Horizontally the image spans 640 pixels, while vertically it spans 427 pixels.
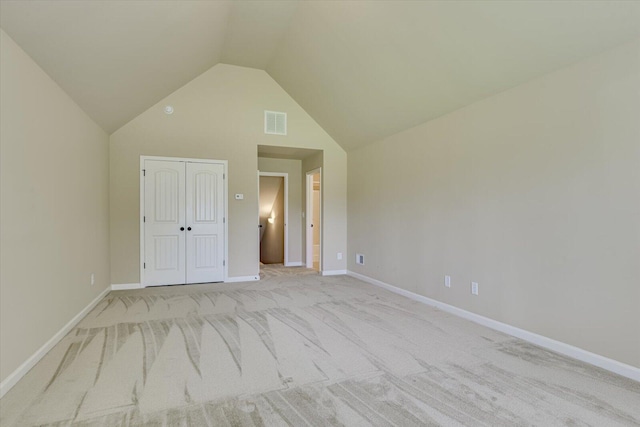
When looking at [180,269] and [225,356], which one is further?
[180,269]

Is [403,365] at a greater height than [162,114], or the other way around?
[162,114]

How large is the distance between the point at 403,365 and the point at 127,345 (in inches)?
96.0

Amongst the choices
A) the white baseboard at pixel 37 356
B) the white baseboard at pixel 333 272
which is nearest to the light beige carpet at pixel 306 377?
the white baseboard at pixel 37 356

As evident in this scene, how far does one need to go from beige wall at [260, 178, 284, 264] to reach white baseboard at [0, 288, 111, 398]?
15.2 feet

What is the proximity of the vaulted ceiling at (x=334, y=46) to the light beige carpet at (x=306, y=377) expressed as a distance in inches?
97.2

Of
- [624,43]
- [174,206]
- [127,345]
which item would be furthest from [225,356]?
[624,43]

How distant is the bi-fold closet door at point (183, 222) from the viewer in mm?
5191

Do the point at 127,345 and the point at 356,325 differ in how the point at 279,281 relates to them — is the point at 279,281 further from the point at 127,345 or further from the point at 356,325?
the point at 127,345

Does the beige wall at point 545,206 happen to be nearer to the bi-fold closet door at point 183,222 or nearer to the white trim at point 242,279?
the white trim at point 242,279

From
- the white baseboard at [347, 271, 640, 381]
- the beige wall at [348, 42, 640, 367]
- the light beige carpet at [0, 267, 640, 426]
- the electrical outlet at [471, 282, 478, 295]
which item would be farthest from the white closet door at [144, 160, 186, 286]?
the electrical outlet at [471, 282, 478, 295]

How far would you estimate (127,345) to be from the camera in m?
2.86

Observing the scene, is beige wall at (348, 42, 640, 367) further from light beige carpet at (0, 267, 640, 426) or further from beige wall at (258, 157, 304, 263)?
beige wall at (258, 157, 304, 263)

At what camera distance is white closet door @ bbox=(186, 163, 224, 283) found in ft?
17.7

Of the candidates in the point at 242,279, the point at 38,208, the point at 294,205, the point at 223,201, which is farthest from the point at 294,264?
the point at 38,208
